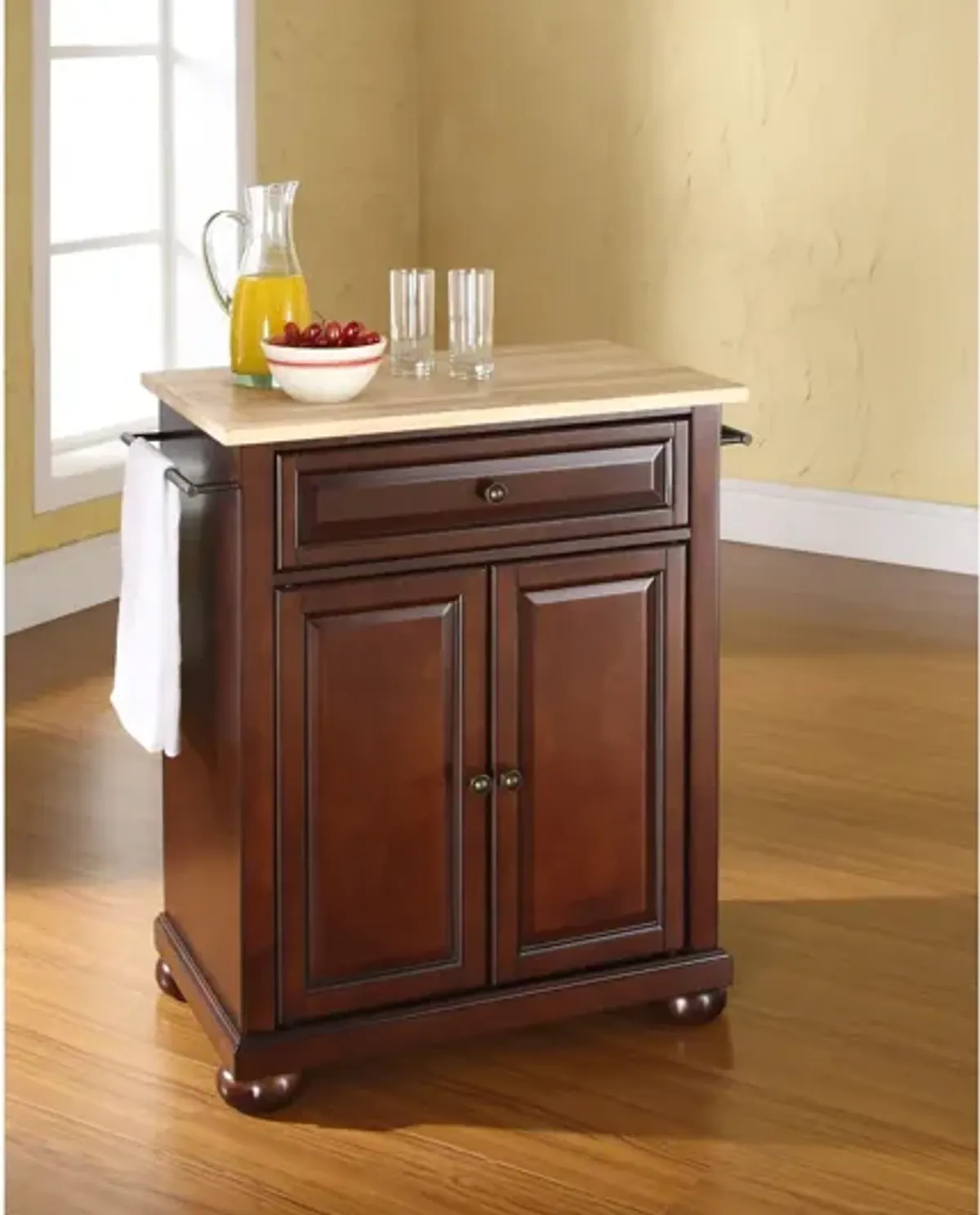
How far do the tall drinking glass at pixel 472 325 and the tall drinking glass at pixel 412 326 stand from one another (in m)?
0.04

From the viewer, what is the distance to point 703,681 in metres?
2.79

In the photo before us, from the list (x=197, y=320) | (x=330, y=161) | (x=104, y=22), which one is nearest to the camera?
(x=104, y=22)

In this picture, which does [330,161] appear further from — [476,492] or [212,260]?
[476,492]

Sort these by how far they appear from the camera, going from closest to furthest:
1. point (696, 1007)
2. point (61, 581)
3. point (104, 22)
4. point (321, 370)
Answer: point (321, 370), point (696, 1007), point (61, 581), point (104, 22)

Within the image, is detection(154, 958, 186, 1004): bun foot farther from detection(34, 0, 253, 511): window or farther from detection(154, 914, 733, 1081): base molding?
detection(34, 0, 253, 511): window

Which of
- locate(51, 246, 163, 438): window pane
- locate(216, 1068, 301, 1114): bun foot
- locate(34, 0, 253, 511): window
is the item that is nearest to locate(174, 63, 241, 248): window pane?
locate(34, 0, 253, 511): window

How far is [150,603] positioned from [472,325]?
503 mm

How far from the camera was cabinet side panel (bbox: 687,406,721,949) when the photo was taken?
2.71m

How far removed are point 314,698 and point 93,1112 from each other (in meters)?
0.55

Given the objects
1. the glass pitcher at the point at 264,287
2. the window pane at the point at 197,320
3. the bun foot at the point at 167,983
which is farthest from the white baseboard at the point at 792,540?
the glass pitcher at the point at 264,287

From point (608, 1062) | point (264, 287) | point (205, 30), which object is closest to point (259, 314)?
point (264, 287)

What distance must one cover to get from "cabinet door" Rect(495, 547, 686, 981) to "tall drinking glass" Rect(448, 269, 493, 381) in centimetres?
26

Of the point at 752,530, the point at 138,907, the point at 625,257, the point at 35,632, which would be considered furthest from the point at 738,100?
the point at 138,907

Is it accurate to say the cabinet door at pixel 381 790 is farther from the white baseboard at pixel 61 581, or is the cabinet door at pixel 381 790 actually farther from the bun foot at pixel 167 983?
the white baseboard at pixel 61 581
